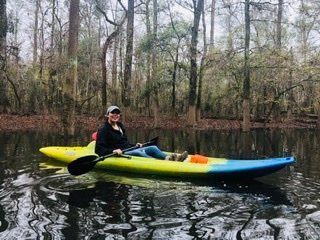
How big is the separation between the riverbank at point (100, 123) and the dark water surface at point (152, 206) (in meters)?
10.8

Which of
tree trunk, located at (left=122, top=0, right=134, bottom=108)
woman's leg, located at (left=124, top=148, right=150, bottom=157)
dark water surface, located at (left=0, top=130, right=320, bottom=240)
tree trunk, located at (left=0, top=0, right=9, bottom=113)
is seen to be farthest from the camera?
tree trunk, located at (left=122, top=0, right=134, bottom=108)

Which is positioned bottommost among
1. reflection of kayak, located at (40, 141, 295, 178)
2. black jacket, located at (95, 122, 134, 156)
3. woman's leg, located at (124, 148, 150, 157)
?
reflection of kayak, located at (40, 141, 295, 178)

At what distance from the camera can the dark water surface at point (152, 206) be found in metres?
3.98

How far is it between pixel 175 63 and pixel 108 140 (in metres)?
14.7

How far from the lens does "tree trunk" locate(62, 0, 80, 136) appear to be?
40.5 feet

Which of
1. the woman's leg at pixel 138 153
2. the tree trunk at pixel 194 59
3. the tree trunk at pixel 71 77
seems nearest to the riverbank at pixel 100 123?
the tree trunk at pixel 194 59

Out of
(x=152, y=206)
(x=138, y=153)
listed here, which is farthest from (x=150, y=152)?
(x=152, y=206)

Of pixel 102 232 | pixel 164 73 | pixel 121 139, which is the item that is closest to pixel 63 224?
pixel 102 232

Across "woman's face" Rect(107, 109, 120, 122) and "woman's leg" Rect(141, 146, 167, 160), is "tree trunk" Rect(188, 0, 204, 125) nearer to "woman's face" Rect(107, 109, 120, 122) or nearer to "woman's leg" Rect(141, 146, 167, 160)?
"woman's leg" Rect(141, 146, 167, 160)

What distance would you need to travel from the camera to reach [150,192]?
576 cm

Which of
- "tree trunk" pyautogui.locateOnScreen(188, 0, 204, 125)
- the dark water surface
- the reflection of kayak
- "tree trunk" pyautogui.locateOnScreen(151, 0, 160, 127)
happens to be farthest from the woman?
"tree trunk" pyautogui.locateOnScreen(151, 0, 160, 127)

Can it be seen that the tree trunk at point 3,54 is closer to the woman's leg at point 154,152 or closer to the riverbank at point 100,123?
the riverbank at point 100,123

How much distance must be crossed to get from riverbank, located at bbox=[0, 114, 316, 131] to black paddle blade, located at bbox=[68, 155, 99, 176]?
10886 millimetres

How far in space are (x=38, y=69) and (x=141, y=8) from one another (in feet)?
22.4
